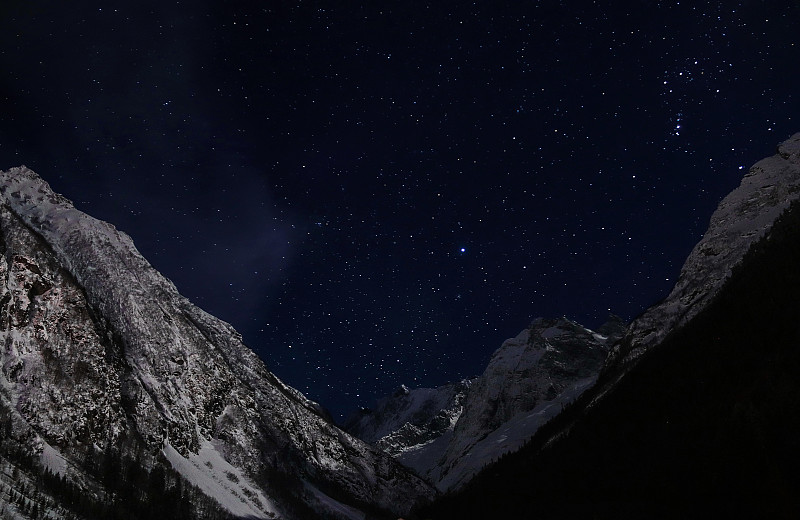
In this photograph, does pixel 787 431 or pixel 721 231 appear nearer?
pixel 787 431

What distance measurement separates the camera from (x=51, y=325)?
166 meters

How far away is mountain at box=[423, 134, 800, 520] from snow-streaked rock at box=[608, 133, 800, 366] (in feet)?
2.74

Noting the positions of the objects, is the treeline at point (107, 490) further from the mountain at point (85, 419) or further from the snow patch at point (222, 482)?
the snow patch at point (222, 482)

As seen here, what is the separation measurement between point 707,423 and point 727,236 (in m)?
108

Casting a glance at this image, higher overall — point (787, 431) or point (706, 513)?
point (787, 431)

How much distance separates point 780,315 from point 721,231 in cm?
9902

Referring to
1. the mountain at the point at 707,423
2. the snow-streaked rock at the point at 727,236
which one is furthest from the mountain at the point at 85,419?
the snow-streaked rock at the point at 727,236

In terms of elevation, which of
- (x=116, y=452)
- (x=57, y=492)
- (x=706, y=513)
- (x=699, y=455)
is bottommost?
(x=706, y=513)

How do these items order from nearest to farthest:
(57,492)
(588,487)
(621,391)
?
(588,487)
(57,492)
(621,391)

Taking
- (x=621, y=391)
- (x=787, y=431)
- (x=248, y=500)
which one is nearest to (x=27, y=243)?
(x=248, y=500)

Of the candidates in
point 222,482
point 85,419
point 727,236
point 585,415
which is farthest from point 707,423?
point 85,419

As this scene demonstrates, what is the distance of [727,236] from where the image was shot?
174375 mm

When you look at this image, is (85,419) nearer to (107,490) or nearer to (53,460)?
(53,460)

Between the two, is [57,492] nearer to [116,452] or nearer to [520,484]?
[116,452]
